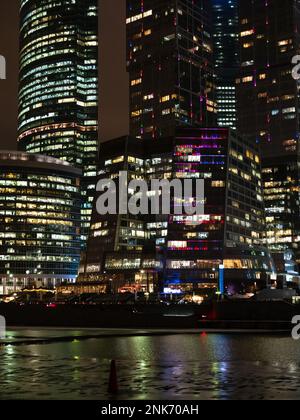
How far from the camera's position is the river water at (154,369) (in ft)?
81.0

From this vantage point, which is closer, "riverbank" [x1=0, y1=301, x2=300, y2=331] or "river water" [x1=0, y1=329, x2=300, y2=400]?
"river water" [x1=0, y1=329, x2=300, y2=400]

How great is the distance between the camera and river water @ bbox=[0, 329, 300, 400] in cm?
2469

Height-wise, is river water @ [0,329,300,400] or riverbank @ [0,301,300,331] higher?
river water @ [0,329,300,400]

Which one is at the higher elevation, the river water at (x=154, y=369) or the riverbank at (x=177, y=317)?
the river water at (x=154, y=369)

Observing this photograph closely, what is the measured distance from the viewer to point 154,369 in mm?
32500

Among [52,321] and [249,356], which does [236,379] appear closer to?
[249,356]

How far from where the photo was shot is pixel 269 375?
29.8 metres

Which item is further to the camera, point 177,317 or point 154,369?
point 177,317

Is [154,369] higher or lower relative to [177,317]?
higher

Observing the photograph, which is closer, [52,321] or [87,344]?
[87,344]

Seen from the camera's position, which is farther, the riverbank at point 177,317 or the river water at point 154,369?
the riverbank at point 177,317
